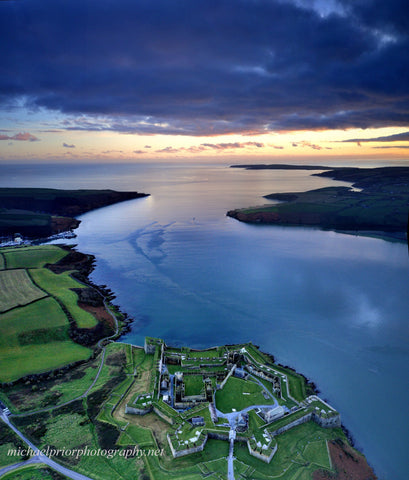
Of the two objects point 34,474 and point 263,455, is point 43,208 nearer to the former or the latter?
point 34,474

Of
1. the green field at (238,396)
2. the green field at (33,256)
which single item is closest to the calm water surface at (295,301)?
the green field at (238,396)

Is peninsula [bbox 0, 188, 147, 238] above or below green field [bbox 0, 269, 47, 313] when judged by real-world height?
above

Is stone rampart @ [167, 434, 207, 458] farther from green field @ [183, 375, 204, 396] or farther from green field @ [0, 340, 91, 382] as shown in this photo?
green field @ [0, 340, 91, 382]

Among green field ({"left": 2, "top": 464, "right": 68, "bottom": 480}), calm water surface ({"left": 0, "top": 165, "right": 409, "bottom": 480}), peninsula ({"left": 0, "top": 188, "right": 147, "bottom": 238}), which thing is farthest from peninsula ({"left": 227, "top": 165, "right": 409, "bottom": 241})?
green field ({"left": 2, "top": 464, "right": 68, "bottom": 480})

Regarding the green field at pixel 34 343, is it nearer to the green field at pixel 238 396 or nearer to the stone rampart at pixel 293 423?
the green field at pixel 238 396

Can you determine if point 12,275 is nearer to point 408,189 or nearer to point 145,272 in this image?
point 145,272

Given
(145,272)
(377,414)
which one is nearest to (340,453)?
(377,414)
